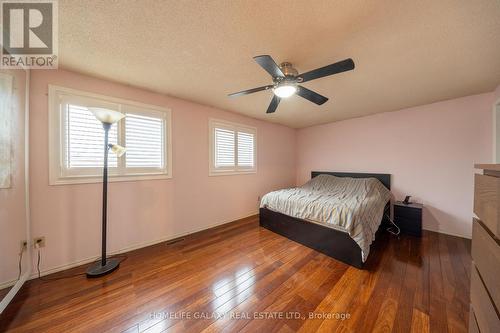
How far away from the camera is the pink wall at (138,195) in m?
1.90

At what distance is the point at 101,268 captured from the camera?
6.49 feet

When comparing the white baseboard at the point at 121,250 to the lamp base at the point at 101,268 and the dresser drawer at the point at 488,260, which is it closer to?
the lamp base at the point at 101,268

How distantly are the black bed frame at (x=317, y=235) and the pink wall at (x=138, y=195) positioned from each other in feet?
3.16

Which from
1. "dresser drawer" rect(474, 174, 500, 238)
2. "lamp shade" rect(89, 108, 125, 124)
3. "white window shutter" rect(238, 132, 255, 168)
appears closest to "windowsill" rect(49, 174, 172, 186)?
"lamp shade" rect(89, 108, 125, 124)

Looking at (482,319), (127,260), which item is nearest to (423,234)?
(482,319)

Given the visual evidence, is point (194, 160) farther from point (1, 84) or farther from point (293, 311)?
point (293, 311)

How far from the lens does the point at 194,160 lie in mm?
3092

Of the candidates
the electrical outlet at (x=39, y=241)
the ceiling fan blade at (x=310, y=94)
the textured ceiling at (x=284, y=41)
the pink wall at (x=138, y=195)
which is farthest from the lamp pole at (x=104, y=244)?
the ceiling fan blade at (x=310, y=94)

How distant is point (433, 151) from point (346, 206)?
2221 millimetres

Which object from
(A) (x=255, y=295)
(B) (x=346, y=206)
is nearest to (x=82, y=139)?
(A) (x=255, y=295)

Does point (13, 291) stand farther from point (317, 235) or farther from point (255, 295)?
point (317, 235)

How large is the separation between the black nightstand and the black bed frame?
204mm

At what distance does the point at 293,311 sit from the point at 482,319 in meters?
1.14

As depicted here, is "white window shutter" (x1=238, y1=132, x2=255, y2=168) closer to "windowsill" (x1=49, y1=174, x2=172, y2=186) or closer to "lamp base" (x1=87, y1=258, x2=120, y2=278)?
"windowsill" (x1=49, y1=174, x2=172, y2=186)
